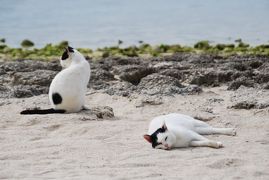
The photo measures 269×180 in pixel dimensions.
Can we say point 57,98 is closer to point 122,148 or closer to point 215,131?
point 122,148

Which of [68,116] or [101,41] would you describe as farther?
[101,41]

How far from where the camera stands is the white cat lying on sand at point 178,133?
709 centimetres

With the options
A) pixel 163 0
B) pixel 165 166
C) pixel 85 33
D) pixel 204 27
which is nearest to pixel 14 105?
pixel 165 166

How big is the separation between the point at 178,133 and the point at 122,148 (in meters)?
0.64

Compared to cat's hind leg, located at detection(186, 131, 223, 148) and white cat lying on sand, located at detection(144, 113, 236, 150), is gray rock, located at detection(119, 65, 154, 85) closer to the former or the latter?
white cat lying on sand, located at detection(144, 113, 236, 150)

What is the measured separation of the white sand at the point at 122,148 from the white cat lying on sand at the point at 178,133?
12cm

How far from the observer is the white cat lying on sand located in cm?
709

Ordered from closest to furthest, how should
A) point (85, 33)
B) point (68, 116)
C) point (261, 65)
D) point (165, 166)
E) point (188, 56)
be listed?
point (165, 166)
point (68, 116)
point (261, 65)
point (188, 56)
point (85, 33)

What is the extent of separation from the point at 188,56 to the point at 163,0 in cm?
4911

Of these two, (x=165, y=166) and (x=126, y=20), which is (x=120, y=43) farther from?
(x=165, y=166)

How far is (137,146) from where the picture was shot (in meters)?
7.21

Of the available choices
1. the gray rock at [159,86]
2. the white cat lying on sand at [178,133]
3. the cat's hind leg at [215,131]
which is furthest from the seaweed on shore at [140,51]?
the white cat lying on sand at [178,133]

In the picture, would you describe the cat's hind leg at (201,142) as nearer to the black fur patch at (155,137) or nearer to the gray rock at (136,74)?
the black fur patch at (155,137)

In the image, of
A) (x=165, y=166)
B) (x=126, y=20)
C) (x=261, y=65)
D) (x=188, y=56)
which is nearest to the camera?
(x=165, y=166)
